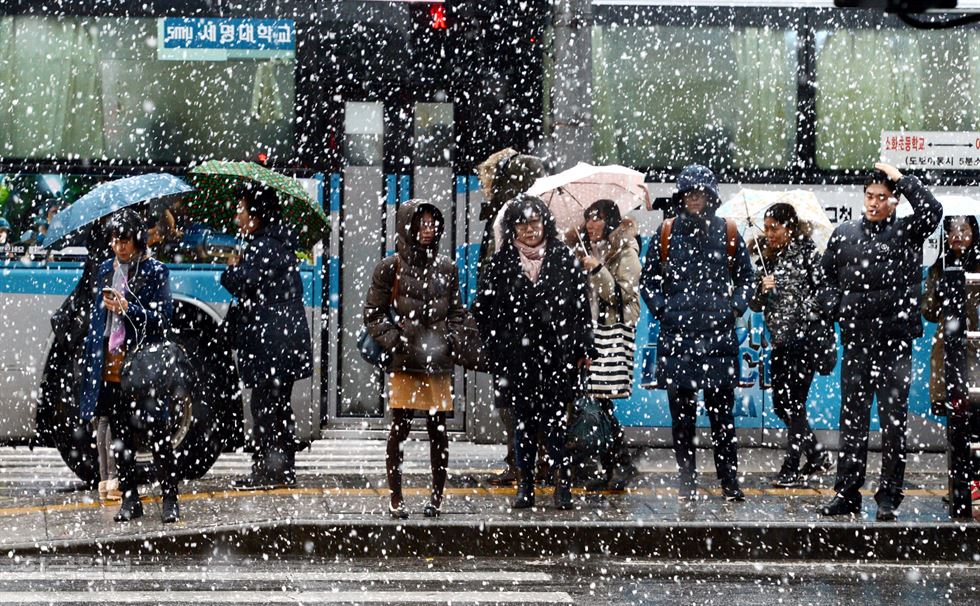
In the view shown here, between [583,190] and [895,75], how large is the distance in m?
2.72

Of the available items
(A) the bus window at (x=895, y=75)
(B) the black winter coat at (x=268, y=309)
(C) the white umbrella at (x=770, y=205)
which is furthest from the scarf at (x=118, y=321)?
(A) the bus window at (x=895, y=75)

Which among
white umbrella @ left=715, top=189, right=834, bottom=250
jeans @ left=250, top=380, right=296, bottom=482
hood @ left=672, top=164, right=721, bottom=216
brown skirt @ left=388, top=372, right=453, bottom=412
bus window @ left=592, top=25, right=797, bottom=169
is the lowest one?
jeans @ left=250, top=380, right=296, bottom=482

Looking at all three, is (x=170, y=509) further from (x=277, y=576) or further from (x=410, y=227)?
(x=410, y=227)

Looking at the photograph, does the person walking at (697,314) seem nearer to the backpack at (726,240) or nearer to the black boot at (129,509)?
the backpack at (726,240)

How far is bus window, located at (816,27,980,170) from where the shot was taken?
11312mm

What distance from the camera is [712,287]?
9469 millimetres

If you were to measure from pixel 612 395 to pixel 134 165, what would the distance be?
3.66 m

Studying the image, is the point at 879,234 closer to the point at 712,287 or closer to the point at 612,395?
the point at 712,287

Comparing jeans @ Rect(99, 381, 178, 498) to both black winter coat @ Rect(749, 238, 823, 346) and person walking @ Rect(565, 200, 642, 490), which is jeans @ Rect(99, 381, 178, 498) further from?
black winter coat @ Rect(749, 238, 823, 346)

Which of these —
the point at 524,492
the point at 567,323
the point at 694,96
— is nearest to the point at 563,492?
the point at 524,492

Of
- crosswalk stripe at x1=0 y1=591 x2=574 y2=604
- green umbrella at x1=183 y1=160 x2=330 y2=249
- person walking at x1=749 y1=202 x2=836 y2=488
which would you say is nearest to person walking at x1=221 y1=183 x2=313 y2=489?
green umbrella at x1=183 y1=160 x2=330 y2=249

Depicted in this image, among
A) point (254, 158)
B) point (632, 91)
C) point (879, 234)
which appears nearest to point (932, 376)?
point (879, 234)

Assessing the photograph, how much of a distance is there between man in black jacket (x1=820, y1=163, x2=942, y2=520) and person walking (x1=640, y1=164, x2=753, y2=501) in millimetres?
654

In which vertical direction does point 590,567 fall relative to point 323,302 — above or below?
below
